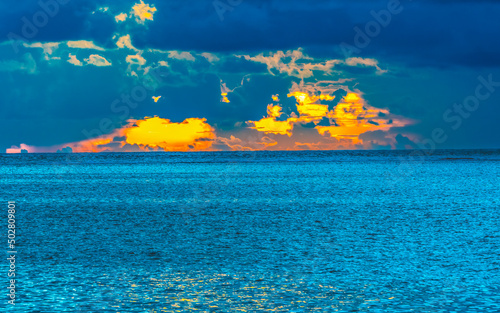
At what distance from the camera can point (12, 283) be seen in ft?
73.0

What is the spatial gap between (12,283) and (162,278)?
4.91m

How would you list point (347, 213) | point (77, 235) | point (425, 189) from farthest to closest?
point (425, 189) < point (347, 213) < point (77, 235)

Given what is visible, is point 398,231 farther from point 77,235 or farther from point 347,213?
point 77,235

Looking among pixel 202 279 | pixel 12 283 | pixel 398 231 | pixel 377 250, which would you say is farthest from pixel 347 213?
pixel 12 283

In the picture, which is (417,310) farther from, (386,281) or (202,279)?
(202,279)

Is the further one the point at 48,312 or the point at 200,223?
the point at 200,223

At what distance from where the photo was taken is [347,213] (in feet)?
157

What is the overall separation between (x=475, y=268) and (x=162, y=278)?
37.9 ft

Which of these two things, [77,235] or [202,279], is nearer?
[202,279]

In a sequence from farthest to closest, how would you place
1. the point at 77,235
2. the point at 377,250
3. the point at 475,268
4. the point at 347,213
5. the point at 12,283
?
the point at 347,213 < the point at 77,235 < the point at 377,250 < the point at 475,268 < the point at 12,283

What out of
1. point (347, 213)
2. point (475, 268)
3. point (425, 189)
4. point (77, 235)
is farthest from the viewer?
point (425, 189)

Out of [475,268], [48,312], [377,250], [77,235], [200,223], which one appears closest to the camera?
[48,312]

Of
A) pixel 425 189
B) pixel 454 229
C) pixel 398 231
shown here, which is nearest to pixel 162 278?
pixel 398 231

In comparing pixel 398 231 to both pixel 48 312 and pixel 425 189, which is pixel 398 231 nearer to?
pixel 48 312
